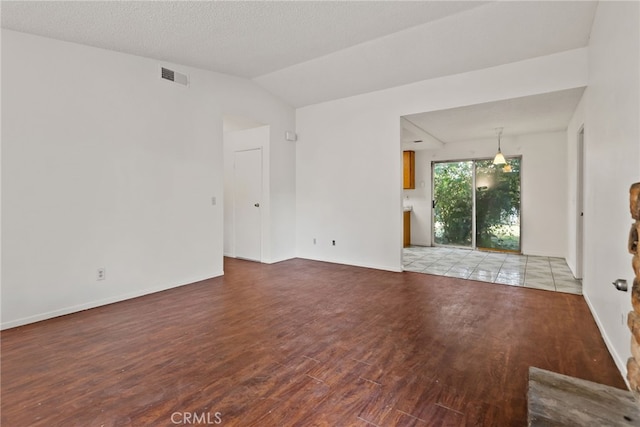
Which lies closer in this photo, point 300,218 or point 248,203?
point 248,203

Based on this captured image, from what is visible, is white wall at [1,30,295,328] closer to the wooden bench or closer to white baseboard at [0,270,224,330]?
white baseboard at [0,270,224,330]

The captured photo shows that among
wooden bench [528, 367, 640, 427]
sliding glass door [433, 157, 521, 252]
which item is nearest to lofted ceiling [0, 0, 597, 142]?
sliding glass door [433, 157, 521, 252]

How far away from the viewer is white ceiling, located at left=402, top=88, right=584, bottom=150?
4.13 meters

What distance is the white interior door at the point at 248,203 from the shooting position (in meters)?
5.84

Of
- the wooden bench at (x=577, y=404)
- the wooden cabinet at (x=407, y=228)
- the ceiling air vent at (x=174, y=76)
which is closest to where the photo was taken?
the wooden bench at (x=577, y=404)

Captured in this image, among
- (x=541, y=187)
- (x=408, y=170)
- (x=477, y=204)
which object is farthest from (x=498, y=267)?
(x=408, y=170)

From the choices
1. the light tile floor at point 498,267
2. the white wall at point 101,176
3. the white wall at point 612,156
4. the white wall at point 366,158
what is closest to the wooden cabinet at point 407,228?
the light tile floor at point 498,267

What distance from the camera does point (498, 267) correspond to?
5277 millimetres

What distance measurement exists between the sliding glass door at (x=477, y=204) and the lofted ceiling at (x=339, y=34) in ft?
6.57

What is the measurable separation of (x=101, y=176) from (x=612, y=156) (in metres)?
4.79

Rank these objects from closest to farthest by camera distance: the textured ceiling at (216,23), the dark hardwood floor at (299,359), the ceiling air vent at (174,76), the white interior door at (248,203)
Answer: the dark hardwood floor at (299,359) < the textured ceiling at (216,23) < the ceiling air vent at (174,76) < the white interior door at (248,203)

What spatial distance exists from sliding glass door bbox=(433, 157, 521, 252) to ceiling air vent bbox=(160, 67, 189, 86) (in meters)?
5.78

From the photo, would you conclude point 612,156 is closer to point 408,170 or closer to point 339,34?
point 339,34

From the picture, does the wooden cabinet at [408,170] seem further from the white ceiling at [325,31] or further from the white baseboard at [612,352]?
the white baseboard at [612,352]
